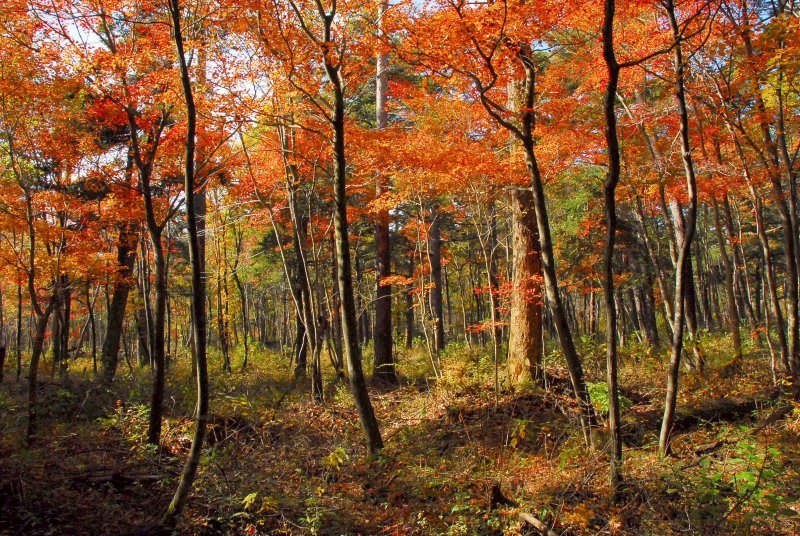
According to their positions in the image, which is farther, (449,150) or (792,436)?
(449,150)

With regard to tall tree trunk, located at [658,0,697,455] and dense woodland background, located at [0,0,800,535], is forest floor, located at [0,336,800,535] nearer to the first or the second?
dense woodland background, located at [0,0,800,535]

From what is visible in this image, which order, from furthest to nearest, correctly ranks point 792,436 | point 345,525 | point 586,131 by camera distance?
point 586,131
point 792,436
point 345,525

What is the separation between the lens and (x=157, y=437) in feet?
21.3

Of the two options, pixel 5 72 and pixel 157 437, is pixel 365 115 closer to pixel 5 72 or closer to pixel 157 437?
pixel 5 72

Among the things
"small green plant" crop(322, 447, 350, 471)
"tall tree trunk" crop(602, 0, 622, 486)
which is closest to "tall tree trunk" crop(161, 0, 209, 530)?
"small green plant" crop(322, 447, 350, 471)

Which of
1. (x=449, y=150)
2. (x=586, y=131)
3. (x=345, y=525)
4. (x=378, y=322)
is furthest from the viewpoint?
(x=378, y=322)

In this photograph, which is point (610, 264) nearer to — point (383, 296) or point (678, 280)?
point (678, 280)

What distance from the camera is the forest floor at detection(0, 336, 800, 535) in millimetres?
4359

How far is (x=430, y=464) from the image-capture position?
260 inches

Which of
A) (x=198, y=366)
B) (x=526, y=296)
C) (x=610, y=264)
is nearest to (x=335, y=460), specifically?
(x=198, y=366)

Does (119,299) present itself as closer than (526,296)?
No

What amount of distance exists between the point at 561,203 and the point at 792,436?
1191 centimetres

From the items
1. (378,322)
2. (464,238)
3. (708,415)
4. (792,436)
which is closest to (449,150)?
(378,322)

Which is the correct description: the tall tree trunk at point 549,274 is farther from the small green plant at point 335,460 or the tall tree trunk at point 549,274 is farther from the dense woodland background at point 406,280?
the small green plant at point 335,460
